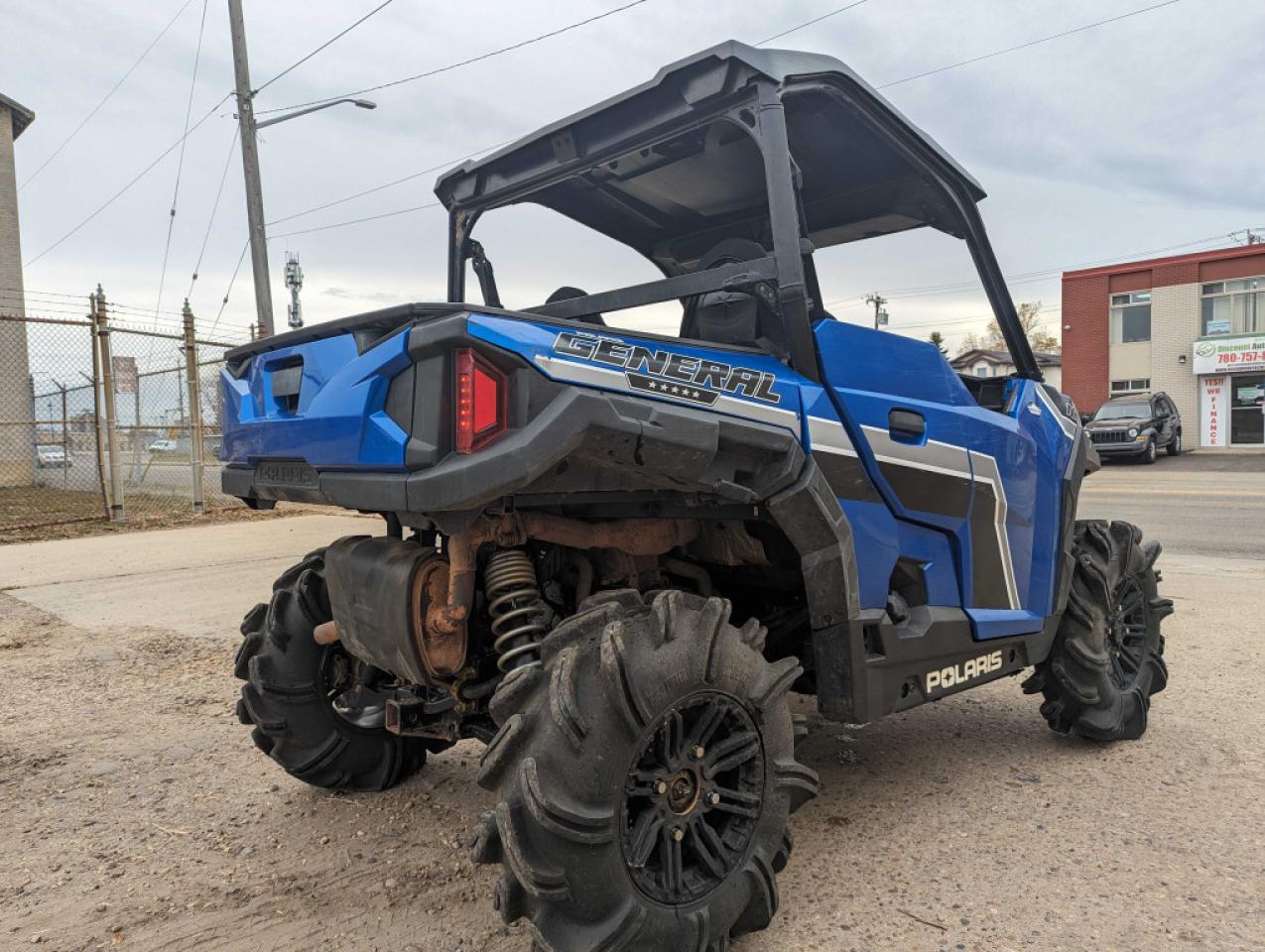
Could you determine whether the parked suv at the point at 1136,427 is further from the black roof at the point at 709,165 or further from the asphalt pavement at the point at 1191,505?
the black roof at the point at 709,165

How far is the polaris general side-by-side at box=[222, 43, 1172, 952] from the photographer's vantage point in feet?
7.51

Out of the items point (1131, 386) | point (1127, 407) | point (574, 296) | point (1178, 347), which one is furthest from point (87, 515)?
point (1131, 386)

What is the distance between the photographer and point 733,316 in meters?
3.32

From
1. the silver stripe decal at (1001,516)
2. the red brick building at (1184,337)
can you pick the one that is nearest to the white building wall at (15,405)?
the silver stripe decal at (1001,516)

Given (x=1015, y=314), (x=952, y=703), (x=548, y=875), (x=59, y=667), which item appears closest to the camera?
(x=548, y=875)

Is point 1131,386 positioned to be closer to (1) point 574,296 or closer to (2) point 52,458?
(2) point 52,458

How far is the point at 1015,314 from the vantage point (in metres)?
3.98

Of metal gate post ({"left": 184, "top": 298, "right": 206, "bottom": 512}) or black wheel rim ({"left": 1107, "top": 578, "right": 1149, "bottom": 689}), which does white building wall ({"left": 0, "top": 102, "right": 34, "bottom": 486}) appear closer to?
metal gate post ({"left": 184, "top": 298, "right": 206, "bottom": 512})

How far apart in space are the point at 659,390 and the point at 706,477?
0.28 m

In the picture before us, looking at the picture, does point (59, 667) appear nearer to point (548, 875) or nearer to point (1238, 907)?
point (548, 875)

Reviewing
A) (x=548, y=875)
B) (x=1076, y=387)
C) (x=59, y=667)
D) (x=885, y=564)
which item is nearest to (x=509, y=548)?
(x=548, y=875)

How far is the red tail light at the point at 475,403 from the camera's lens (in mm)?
2285

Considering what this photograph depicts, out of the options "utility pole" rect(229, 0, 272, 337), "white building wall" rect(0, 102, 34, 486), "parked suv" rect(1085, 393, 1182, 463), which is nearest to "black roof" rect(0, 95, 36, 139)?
"white building wall" rect(0, 102, 34, 486)

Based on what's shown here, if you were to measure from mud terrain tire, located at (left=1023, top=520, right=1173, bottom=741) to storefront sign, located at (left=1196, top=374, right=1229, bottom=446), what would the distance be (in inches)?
1322
